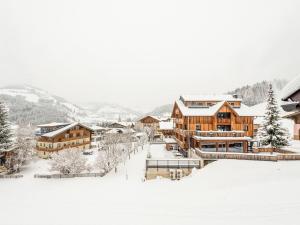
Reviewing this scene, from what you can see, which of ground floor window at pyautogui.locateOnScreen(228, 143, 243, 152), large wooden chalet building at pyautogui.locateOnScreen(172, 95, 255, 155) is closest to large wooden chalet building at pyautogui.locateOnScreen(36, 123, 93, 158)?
large wooden chalet building at pyautogui.locateOnScreen(172, 95, 255, 155)

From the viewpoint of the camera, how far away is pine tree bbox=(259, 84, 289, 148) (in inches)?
1163

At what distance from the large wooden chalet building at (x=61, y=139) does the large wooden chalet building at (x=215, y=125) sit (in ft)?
84.6

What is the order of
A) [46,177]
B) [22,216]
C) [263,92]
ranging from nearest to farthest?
1. [22,216]
2. [46,177]
3. [263,92]

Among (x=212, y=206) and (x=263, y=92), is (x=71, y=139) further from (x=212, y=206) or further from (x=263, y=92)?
(x=263, y=92)

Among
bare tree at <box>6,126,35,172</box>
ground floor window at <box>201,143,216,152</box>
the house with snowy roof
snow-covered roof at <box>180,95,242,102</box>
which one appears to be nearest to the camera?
the house with snowy roof

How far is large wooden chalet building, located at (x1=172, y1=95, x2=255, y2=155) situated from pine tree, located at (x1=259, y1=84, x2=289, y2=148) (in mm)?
3301

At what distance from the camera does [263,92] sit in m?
181

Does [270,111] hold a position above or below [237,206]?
above

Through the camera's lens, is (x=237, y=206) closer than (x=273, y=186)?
Yes

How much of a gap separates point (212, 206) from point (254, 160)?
16.5 metres

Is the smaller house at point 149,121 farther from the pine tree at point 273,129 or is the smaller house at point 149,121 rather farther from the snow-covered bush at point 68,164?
the pine tree at point 273,129

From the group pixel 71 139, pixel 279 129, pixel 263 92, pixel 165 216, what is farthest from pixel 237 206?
pixel 263 92

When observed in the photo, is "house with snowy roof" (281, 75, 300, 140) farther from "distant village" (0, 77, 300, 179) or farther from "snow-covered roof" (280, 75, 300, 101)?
"distant village" (0, 77, 300, 179)

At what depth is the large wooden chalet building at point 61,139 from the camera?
51.8 m
